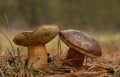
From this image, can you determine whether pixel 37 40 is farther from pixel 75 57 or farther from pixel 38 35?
pixel 75 57

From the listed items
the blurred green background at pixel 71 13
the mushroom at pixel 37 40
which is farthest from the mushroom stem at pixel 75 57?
the blurred green background at pixel 71 13

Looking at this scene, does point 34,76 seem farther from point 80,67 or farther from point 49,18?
point 49,18

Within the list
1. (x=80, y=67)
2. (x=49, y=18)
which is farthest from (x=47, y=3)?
(x=80, y=67)

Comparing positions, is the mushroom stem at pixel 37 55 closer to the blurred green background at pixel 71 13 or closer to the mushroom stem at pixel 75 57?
the mushroom stem at pixel 75 57

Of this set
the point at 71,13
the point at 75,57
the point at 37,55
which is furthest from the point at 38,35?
the point at 71,13

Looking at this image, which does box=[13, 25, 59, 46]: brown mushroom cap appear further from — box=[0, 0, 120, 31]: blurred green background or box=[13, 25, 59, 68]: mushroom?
box=[0, 0, 120, 31]: blurred green background

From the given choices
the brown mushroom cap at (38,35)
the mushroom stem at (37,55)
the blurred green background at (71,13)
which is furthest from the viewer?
the blurred green background at (71,13)

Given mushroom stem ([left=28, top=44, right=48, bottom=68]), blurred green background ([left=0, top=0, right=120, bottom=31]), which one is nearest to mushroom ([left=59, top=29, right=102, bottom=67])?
mushroom stem ([left=28, top=44, right=48, bottom=68])
